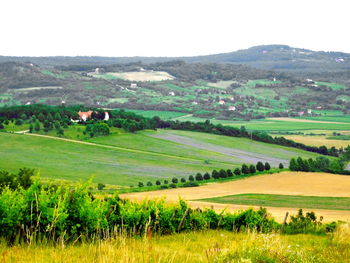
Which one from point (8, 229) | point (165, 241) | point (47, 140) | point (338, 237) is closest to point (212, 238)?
point (165, 241)

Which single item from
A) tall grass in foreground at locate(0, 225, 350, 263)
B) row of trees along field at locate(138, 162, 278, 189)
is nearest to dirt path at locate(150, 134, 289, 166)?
row of trees along field at locate(138, 162, 278, 189)

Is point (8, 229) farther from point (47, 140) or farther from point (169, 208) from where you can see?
point (47, 140)

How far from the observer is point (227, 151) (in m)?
143

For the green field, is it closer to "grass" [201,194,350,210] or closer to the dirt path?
the dirt path

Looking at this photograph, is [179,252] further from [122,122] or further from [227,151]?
[122,122]

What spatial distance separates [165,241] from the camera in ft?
82.0

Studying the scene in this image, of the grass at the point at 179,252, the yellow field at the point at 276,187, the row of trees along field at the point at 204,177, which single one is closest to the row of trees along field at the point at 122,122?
the row of trees along field at the point at 204,177

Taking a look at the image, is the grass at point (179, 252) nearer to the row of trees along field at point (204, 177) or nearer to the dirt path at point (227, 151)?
the row of trees along field at point (204, 177)

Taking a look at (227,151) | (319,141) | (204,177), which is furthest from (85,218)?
(319,141)

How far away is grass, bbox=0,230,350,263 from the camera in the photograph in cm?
1488

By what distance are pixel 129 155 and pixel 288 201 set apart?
Answer: 60918 mm

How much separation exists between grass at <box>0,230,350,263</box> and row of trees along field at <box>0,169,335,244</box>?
0.67 metres

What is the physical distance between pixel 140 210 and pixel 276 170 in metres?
82.8

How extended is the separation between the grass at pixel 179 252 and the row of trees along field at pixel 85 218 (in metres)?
0.67
